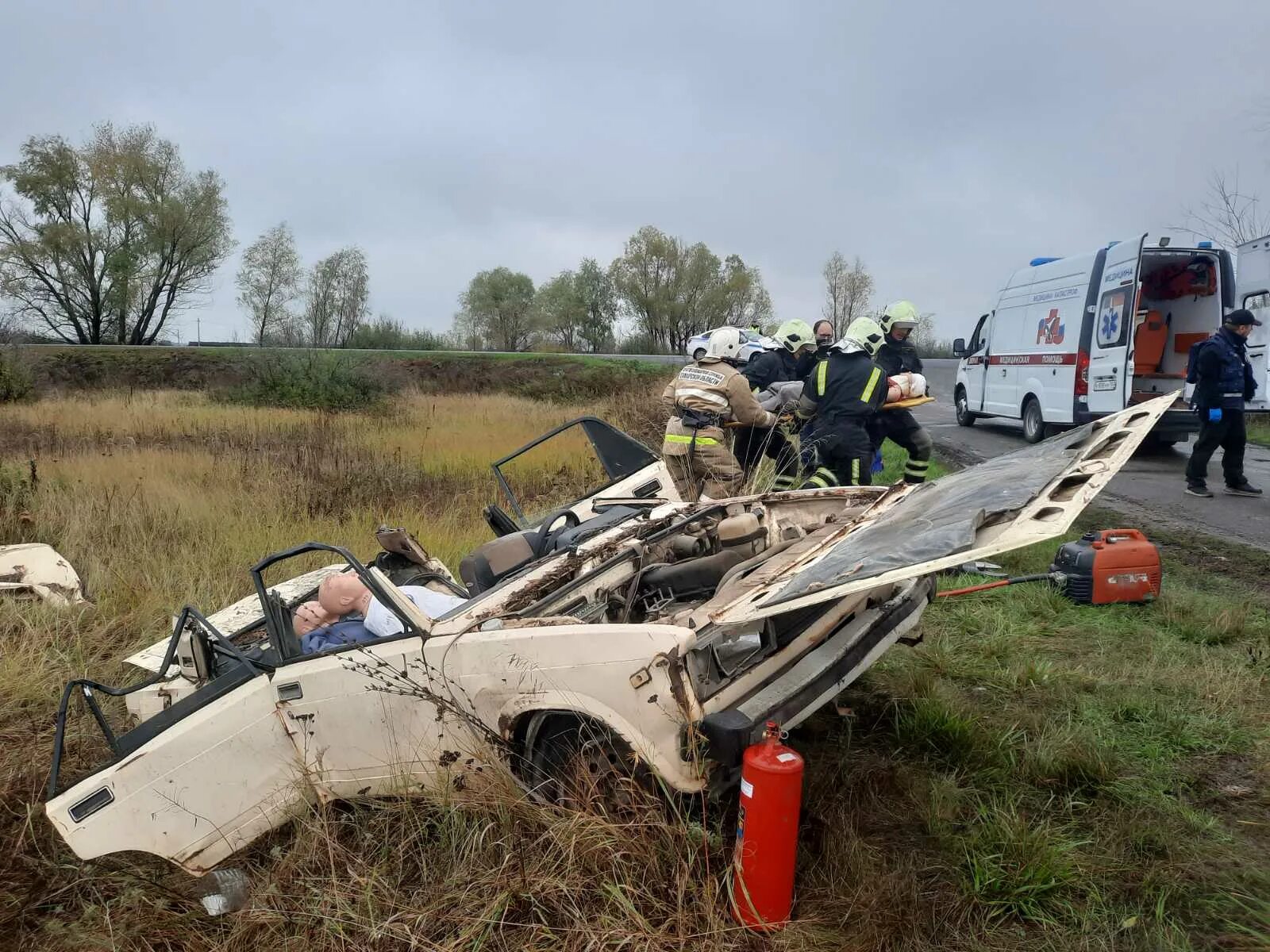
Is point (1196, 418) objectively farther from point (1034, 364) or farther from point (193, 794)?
point (193, 794)

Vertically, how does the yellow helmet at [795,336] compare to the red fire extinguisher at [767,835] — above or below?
above

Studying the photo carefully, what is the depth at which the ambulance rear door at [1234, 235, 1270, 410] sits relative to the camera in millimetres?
8773

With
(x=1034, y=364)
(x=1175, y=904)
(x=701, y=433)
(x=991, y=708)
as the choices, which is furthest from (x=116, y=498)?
(x=1034, y=364)

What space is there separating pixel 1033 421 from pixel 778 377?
17.9 ft

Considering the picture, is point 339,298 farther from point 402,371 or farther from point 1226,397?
point 1226,397

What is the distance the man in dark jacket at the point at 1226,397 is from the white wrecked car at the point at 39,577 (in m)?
9.40

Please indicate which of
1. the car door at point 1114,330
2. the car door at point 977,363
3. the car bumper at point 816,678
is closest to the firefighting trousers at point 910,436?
the car door at point 1114,330

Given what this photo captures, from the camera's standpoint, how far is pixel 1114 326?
9.46 m

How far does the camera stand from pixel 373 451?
1012 cm

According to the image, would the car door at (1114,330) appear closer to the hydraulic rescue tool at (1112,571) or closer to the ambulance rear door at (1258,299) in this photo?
the ambulance rear door at (1258,299)

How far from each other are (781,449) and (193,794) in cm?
563

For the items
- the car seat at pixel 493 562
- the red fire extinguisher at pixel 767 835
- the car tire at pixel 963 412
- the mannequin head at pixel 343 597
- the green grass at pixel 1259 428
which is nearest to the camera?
the red fire extinguisher at pixel 767 835

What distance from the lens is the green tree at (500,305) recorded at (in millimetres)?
44594

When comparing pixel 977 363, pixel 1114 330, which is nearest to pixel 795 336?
pixel 1114 330
